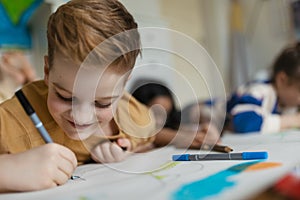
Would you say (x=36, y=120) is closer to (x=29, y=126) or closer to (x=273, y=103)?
(x=29, y=126)

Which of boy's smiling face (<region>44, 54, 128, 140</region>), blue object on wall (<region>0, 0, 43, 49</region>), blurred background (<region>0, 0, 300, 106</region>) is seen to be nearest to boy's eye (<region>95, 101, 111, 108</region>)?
boy's smiling face (<region>44, 54, 128, 140</region>)

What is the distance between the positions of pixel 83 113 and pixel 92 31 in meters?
0.09

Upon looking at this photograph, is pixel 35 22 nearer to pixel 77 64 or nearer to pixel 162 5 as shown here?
pixel 162 5

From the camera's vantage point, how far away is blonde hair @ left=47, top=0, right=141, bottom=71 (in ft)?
1.26

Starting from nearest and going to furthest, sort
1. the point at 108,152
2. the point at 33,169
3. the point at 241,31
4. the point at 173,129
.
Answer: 1. the point at 33,169
2. the point at 108,152
3. the point at 173,129
4. the point at 241,31

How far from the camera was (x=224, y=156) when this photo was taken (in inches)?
18.0

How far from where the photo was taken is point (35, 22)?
89 cm

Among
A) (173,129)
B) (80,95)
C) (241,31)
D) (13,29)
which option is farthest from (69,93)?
(241,31)

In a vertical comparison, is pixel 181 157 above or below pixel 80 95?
below

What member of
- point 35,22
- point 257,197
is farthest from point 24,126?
point 35,22

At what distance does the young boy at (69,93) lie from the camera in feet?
1.25

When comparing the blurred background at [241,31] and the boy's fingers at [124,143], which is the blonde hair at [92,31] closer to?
the boy's fingers at [124,143]

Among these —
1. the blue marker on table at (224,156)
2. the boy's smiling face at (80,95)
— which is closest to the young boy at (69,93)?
the boy's smiling face at (80,95)

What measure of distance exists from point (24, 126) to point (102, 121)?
0.30 feet
